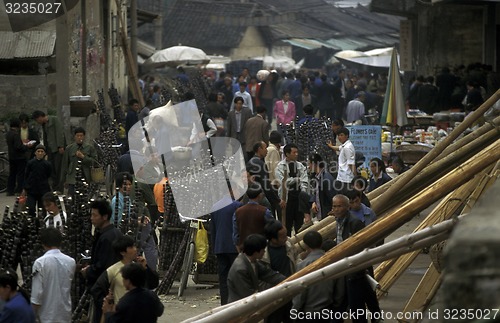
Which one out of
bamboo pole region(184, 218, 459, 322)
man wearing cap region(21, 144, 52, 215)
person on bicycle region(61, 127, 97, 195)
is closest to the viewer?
bamboo pole region(184, 218, 459, 322)

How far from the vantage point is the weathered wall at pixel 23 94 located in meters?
20.5

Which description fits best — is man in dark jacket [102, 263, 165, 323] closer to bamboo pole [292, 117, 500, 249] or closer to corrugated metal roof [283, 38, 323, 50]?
bamboo pole [292, 117, 500, 249]

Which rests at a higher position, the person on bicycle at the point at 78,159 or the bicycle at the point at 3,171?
the person on bicycle at the point at 78,159

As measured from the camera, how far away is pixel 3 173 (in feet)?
61.2

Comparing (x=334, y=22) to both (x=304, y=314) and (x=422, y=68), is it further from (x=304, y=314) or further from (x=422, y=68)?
(x=304, y=314)

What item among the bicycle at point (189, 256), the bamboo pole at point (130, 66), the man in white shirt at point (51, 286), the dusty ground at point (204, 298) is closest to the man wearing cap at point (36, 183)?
the dusty ground at point (204, 298)

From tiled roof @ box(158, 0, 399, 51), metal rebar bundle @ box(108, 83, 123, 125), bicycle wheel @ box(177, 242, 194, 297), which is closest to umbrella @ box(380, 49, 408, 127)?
metal rebar bundle @ box(108, 83, 123, 125)

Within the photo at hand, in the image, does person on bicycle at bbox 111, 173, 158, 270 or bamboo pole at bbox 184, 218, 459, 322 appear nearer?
bamboo pole at bbox 184, 218, 459, 322

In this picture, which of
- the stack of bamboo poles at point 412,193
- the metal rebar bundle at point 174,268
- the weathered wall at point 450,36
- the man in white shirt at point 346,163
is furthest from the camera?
the weathered wall at point 450,36

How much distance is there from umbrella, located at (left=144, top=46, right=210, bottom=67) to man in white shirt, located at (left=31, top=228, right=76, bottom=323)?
2968 centimetres

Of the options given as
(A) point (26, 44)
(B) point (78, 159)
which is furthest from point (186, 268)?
(A) point (26, 44)

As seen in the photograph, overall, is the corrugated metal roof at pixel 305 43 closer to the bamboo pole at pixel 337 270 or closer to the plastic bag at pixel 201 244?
the plastic bag at pixel 201 244

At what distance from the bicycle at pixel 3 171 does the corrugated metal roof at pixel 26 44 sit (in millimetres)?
2654

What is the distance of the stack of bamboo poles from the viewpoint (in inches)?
220
